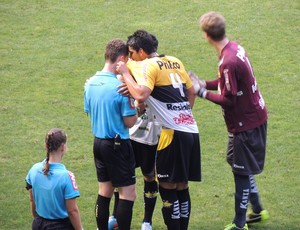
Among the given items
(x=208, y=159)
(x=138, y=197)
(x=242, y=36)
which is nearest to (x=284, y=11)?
(x=242, y=36)

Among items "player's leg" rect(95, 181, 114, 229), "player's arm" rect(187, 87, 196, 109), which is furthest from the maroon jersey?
"player's leg" rect(95, 181, 114, 229)

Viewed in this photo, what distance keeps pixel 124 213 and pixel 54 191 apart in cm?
131

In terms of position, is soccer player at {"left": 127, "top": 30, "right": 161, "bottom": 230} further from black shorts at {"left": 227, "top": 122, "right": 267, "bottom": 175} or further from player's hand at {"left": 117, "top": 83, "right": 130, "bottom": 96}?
black shorts at {"left": 227, "top": 122, "right": 267, "bottom": 175}

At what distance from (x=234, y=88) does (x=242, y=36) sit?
7111 millimetres

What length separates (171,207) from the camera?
303 inches

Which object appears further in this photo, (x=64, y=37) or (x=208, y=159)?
(x=64, y=37)

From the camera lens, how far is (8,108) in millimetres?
11836

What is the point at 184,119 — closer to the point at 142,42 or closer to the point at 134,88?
the point at 134,88

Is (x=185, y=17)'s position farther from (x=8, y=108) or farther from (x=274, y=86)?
(x=8, y=108)

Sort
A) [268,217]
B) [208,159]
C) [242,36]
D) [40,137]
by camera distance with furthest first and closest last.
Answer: [242,36], [40,137], [208,159], [268,217]

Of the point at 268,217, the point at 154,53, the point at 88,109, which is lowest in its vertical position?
the point at 268,217

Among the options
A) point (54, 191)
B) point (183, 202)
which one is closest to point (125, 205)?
point (183, 202)

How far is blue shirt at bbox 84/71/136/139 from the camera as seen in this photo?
7391mm

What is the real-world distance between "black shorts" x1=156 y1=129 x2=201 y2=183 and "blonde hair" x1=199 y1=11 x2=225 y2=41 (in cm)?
105
